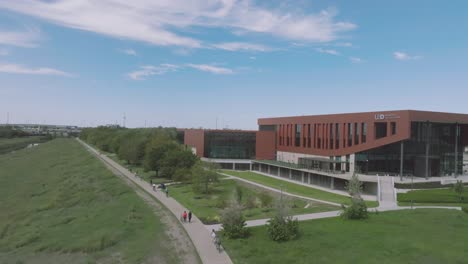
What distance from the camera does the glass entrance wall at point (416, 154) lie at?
58.3 m

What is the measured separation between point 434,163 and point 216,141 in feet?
150

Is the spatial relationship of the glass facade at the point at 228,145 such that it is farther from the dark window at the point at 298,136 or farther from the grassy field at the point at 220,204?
the grassy field at the point at 220,204

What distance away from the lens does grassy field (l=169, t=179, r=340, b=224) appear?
111ft

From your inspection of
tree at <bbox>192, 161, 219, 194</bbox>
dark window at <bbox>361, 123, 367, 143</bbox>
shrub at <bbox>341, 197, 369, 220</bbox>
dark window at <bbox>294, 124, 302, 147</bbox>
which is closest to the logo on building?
dark window at <bbox>361, 123, 367, 143</bbox>

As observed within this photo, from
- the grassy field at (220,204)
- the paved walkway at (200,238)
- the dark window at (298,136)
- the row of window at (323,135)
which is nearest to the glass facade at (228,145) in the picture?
the row of window at (323,135)

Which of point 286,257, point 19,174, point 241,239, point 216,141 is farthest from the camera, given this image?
point 216,141

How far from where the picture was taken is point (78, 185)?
56438 mm

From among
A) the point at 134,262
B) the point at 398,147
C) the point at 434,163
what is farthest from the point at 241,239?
the point at 434,163

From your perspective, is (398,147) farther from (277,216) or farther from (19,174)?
(19,174)

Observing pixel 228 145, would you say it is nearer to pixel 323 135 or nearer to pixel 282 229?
pixel 323 135

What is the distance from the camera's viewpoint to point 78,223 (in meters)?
33.7

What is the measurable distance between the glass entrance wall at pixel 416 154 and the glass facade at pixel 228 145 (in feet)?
108

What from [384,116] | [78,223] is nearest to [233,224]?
[78,223]

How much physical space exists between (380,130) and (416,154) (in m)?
7.49
